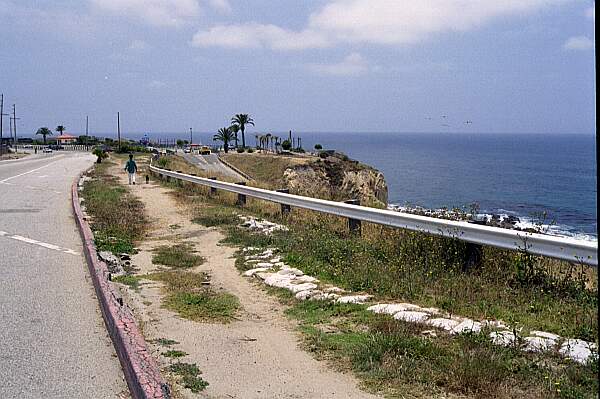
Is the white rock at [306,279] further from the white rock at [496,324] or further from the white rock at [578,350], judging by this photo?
the white rock at [578,350]

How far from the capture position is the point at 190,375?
5230 millimetres

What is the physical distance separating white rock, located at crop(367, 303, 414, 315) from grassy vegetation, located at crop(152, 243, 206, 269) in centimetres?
394

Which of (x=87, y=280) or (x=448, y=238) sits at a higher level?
(x=448, y=238)

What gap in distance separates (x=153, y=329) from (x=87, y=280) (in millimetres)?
3058

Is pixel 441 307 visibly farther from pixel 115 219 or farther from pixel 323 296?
pixel 115 219

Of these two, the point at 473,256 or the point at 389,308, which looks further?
the point at 473,256

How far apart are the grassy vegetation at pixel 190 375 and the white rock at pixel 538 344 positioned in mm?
2527

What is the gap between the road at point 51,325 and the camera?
209 inches

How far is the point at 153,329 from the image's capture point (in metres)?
6.63

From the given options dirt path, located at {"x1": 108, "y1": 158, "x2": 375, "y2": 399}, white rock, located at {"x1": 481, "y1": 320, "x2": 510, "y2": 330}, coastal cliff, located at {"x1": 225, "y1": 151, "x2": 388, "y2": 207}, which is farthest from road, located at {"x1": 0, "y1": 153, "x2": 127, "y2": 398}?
coastal cliff, located at {"x1": 225, "y1": 151, "x2": 388, "y2": 207}

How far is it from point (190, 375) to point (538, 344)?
275cm

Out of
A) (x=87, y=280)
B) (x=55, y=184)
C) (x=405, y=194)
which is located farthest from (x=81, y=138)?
(x=87, y=280)

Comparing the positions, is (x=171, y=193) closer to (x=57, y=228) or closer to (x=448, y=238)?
(x=57, y=228)

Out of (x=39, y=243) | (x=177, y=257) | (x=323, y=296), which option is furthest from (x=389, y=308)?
(x=39, y=243)
